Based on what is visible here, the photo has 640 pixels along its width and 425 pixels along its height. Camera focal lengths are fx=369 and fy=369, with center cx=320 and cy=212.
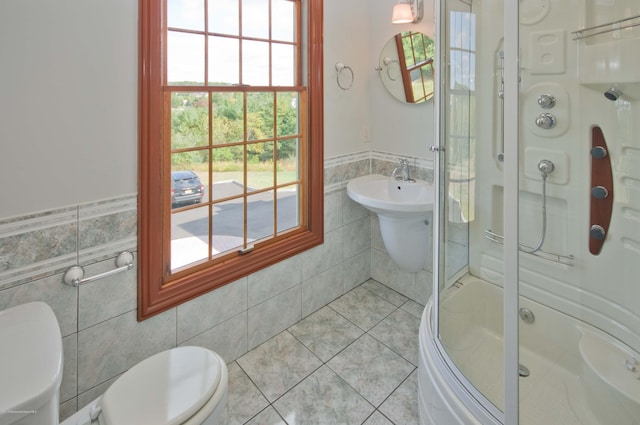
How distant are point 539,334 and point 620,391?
1.06ft

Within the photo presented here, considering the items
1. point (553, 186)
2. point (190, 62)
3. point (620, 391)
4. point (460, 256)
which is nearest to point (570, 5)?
point (553, 186)

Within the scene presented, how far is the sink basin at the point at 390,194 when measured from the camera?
2.11m

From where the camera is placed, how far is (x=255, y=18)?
1.98 m

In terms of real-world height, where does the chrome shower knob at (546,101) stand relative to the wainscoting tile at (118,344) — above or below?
above

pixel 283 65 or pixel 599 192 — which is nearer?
pixel 599 192

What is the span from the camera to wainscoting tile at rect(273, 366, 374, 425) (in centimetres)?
168

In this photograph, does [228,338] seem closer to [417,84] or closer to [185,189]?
[185,189]

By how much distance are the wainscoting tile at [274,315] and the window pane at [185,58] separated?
4.18 feet

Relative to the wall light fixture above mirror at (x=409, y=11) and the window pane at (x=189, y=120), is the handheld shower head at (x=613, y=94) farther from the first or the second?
the window pane at (x=189, y=120)

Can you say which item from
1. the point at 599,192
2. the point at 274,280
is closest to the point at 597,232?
the point at 599,192

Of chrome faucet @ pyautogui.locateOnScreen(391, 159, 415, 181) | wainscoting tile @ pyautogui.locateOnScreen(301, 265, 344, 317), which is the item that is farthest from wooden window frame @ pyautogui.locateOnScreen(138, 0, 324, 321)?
chrome faucet @ pyautogui.locateOnScreen(391, 159, 415, 181)

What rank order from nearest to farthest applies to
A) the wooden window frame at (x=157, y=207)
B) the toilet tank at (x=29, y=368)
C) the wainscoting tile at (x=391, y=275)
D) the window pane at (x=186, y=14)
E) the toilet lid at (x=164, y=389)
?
the toilet tank at (x=29, y=368) < the toilet lid at (x=164, y=389) < the wooden window frame at (x=157, y=207) < the window pane at (x=186, y=14) < the wainscoting tile at (x=391, y=275)

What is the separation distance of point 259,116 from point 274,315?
3.89 ft

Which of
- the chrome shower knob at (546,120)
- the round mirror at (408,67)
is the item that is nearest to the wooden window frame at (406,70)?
the round mirror at (408,67)
